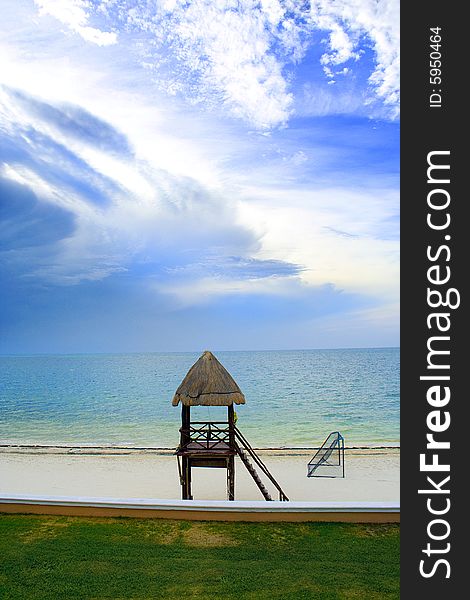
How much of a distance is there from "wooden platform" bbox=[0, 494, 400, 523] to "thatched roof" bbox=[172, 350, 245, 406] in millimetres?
3003

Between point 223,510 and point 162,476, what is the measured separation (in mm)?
9680

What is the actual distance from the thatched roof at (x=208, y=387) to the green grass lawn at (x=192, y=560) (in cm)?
332

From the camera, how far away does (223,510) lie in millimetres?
7957

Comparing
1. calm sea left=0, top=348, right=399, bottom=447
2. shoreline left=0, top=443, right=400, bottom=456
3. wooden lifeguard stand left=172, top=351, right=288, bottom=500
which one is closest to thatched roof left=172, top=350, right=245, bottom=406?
wooden lifeguard stand left=172, top=351, right=288, bottom=500

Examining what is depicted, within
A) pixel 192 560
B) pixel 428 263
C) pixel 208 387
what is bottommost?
pixel 192 560

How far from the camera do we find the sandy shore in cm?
→ 1437

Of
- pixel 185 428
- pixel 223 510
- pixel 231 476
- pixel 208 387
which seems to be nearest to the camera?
pixel 223 510

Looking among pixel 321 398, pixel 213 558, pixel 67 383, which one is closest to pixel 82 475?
pixel 213 558

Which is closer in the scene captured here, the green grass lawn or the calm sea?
the green grass lawn

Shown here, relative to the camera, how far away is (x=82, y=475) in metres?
17.9

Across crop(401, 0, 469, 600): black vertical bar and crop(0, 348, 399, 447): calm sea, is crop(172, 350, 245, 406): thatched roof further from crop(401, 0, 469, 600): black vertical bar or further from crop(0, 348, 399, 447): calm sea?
crop(0, 348, 399, 447): calm sea

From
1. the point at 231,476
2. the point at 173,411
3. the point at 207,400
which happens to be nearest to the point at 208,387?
the point at 207,400

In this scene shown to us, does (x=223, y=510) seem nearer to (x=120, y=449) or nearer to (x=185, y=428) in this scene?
(x=185, y=428)

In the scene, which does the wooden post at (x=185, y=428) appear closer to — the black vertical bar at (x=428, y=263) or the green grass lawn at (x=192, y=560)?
the green grass lawn at (x=192, y=560)
